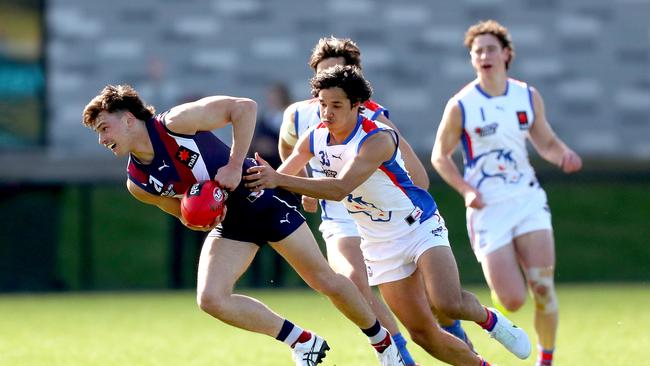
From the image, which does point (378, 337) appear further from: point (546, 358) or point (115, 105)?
point (115, 105)

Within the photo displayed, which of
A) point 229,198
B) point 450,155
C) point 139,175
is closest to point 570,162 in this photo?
point 450,155

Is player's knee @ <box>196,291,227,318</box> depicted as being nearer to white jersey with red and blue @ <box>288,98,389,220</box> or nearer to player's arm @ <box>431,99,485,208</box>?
white jersey with red and blue @ <box>288,98,389,220</box>

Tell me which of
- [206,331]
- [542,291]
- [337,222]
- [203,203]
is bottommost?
[206,331]

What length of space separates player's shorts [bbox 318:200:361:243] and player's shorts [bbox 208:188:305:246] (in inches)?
26.3

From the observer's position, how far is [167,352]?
941 cm

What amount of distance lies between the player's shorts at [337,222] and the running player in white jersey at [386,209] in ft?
1.89

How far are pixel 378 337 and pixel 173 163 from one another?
1.46 m

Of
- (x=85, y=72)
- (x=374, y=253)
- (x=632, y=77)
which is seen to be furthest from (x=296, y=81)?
(x=374, y=253)

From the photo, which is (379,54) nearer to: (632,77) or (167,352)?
(632,77)

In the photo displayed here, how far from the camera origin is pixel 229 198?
289 inches

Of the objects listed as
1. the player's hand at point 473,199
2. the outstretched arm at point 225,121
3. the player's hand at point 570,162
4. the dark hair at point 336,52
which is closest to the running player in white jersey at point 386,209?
the outstretched arm at point 225,121

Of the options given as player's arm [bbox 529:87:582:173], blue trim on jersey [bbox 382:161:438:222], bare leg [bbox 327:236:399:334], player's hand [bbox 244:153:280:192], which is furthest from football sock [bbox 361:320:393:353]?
player's arm [bbox 529:87:582:173]

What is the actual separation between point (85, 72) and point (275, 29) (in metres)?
2.44

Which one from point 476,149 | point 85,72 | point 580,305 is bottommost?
point 580,305
